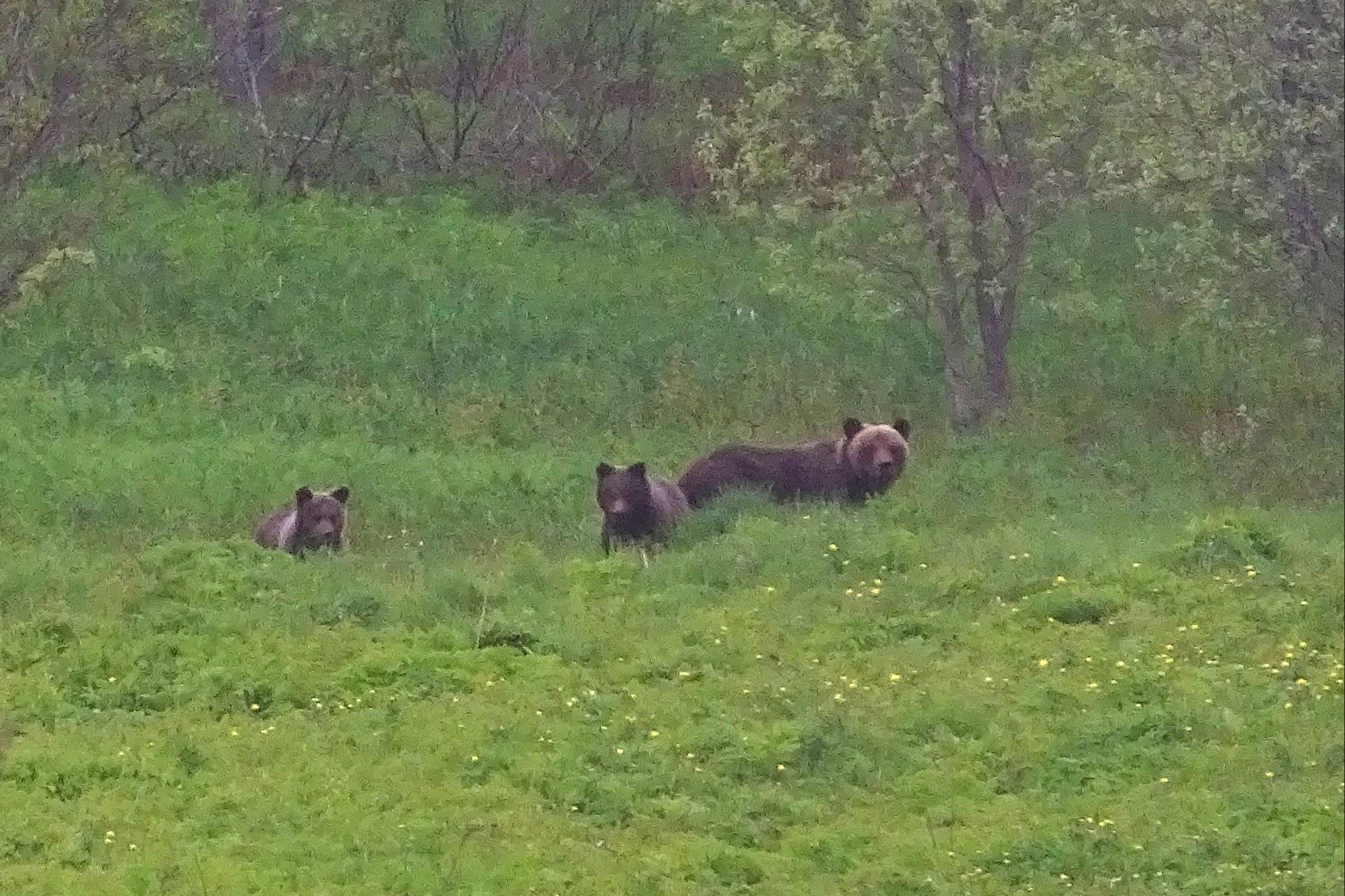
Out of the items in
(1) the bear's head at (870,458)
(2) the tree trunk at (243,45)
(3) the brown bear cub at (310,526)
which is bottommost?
(3) the brown bear cub at (310,526)

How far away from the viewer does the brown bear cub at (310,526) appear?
1559cm

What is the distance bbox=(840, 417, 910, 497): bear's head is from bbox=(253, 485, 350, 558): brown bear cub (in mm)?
4200

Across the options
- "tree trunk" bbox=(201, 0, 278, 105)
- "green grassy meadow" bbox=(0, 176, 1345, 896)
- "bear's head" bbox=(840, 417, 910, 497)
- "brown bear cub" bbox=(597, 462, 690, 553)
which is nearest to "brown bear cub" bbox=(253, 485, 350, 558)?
"green grassy meadow" bbox=(0, 176, 1345, 896)

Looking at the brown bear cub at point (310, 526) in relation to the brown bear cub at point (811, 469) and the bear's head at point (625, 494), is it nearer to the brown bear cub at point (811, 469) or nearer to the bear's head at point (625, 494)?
the bear's head at point (625, 494)

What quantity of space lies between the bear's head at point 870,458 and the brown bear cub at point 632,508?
180 cm

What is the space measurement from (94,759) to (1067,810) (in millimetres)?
4665

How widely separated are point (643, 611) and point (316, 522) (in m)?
3.86

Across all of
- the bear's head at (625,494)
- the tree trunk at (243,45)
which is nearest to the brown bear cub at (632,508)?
the bear's head at (625,494)

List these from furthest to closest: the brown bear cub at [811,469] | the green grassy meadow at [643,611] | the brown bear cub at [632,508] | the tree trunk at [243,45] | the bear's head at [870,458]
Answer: the tree trunk at [243,45] < the bear's head at [870,458] < the brown bear cub at [811,469] < the brown bear cub at [632,508] < the green grassy meadow at [643,611]

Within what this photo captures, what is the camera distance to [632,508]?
15.5 m

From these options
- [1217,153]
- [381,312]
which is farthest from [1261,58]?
[381,312]

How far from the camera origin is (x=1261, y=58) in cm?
1441

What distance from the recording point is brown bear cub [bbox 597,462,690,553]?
15523mm

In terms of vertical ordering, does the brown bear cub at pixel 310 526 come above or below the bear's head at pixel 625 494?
below
